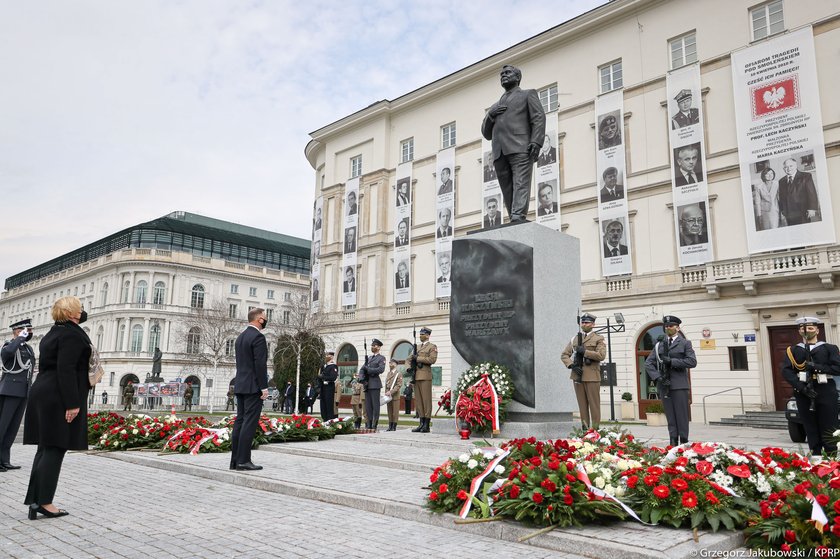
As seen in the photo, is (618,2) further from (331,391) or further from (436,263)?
(331,391)

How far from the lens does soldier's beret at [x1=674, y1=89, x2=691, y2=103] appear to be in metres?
26.5

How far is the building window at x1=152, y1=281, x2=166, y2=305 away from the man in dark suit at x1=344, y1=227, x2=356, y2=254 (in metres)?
31.9

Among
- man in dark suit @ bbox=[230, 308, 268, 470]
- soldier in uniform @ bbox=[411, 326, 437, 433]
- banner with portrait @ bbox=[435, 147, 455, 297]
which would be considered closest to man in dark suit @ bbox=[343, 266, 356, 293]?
banner with portrait @ bbox=[435, 147, 455, 297]

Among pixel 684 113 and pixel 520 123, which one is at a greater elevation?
pixel 684 113

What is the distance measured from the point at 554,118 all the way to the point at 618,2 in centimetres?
606

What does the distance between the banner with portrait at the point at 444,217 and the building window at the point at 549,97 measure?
6086 mm

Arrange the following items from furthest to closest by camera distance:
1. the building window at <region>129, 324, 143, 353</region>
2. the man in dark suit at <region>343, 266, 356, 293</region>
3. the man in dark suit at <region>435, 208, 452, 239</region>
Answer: the building window at <region>129, 324, 143, 353</region>, the man in dark suit at <region>343, 266, 356, 293</region>, the man in dark suit at <region>435, 208, 452, 239</region>

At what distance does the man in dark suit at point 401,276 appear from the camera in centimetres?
3738

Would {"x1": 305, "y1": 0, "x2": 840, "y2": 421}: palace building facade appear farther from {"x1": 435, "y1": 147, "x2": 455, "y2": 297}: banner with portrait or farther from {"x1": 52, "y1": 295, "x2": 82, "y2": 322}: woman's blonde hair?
{"x1": 52, "y1": 295, "x2": 82, "y2": 322}: woman's blonde hair

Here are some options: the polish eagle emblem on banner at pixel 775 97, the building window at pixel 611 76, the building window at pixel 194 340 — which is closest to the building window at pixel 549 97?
the building window at pixel 611 76

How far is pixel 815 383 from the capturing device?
8.55 meters

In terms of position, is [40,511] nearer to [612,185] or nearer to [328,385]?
[328,385]

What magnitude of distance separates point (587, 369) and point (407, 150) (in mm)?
32093

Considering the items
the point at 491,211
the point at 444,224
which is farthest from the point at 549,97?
the point at 444,224
